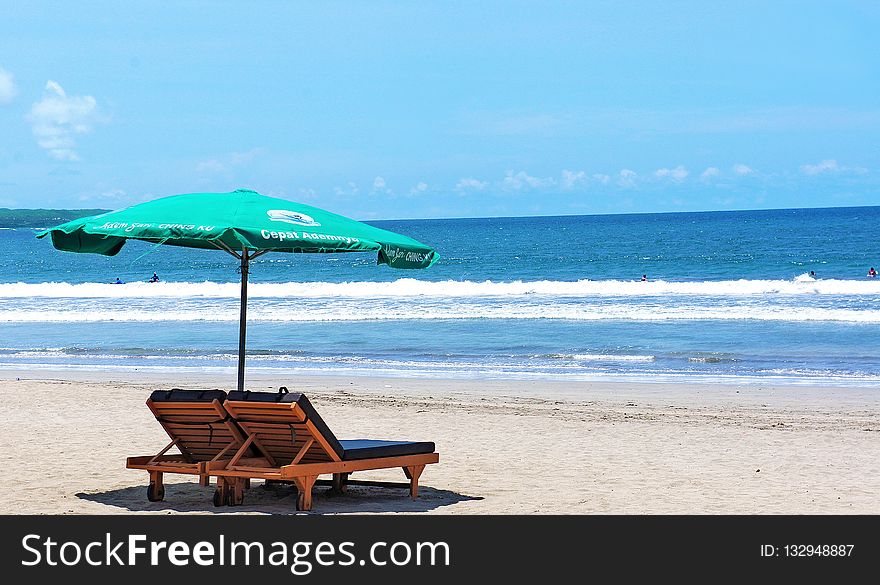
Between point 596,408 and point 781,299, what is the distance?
834 inches

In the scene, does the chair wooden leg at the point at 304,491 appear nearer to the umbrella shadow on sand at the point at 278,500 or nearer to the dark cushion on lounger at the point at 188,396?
the umbrella shadow on sand at the point at 278,500

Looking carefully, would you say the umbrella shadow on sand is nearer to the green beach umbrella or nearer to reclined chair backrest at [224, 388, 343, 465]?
reclined chair backrest at [224, 388, 343, 465]

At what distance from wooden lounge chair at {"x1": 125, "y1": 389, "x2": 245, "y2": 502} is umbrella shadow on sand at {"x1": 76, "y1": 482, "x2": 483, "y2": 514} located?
22 cm

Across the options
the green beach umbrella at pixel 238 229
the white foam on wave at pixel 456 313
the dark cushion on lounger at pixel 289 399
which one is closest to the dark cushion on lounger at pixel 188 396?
the dark cushion on lounger at pixel 289 399

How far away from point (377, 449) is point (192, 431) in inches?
50.2

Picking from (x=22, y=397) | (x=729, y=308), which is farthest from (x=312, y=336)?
(x=729, y=308)

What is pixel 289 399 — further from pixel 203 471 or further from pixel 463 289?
pixel 463 289

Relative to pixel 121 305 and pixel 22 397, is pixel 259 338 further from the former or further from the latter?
pixel 121 305

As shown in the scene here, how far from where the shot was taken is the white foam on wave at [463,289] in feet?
123

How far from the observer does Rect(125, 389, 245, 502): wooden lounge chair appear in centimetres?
725

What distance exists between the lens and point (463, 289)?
40.6 meters

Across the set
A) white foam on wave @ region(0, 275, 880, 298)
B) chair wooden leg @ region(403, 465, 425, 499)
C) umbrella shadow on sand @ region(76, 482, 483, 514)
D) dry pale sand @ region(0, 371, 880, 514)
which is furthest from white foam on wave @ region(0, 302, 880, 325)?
chair wooden leg @ region(403, 465, 425, 499)

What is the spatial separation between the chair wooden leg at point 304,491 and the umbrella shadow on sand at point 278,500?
50mm

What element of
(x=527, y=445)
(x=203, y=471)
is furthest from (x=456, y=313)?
(x=203, y=471)
